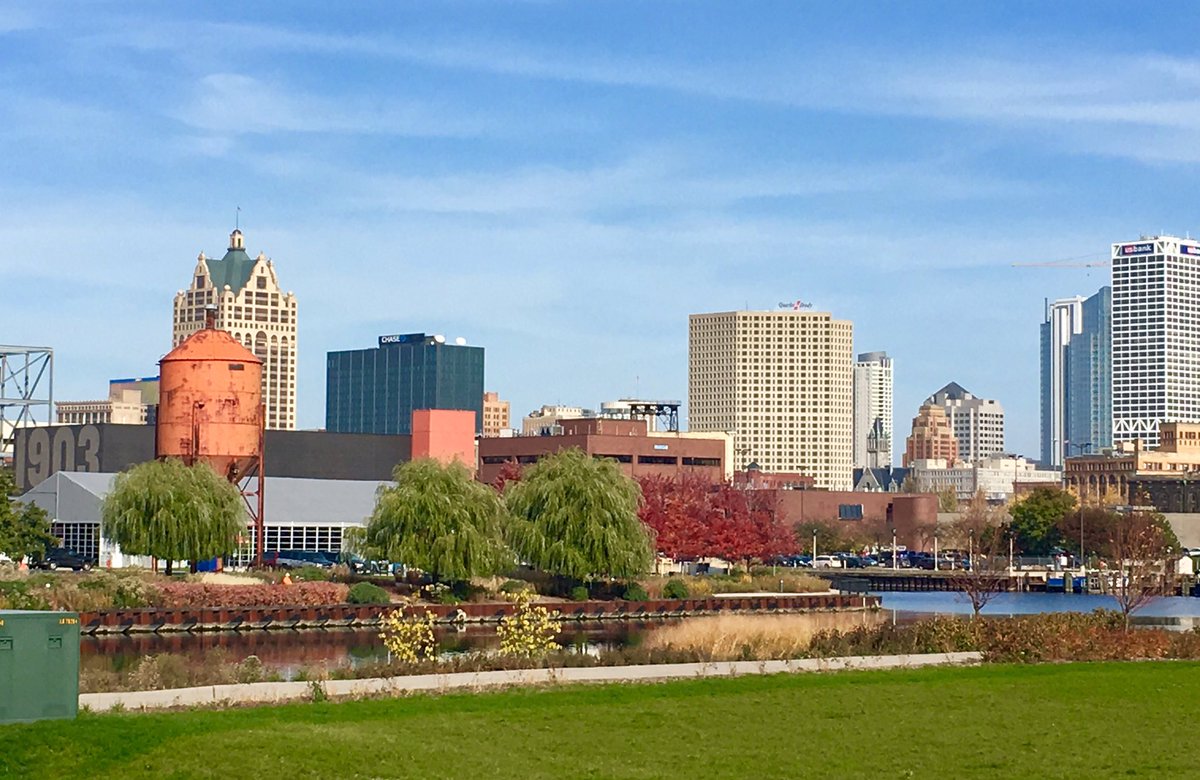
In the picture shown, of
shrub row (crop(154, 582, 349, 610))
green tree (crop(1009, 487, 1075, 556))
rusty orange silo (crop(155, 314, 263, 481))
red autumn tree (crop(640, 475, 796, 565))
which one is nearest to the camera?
shrub row (crop(154, 582, 349, 610))

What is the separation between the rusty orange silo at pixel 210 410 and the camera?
92.0 m

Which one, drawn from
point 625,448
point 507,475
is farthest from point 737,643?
point 625,448

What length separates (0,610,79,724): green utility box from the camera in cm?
2556

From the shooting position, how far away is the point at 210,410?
92188 mm

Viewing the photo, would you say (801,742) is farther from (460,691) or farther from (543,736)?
(460,691)

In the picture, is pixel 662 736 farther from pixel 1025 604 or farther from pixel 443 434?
pixel 443 434

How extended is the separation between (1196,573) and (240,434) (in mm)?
82090

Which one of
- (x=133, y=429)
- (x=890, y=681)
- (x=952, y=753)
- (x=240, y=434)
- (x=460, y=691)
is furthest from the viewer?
(x=133, y=429)

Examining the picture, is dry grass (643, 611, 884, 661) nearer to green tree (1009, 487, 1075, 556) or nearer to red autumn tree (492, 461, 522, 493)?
red autumn tree (492, 461, 522, 493)

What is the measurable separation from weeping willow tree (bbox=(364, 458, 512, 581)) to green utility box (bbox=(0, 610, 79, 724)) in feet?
176

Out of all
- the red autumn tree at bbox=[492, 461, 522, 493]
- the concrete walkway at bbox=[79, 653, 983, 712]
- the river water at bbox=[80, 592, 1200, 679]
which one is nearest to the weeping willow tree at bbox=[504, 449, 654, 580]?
the river water at bbox=[80, 592, 1200, 679]

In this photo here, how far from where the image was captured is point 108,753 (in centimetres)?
2347

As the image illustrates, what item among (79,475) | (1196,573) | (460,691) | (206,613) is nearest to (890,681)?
(460,691)

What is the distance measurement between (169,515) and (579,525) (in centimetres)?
1791
